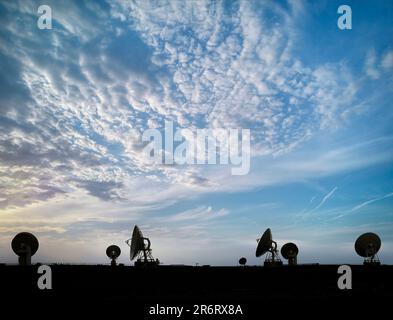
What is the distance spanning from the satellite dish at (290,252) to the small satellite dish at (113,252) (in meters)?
35.3

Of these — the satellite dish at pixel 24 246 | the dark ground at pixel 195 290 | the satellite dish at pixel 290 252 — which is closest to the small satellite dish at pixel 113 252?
the dark ground at pixel 195 290

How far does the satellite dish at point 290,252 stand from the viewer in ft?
226

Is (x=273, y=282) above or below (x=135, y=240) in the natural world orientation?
below

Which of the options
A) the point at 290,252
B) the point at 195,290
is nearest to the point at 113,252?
the point at 195,290

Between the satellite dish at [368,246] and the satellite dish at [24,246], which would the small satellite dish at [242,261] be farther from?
the satellite dish at [24,246]

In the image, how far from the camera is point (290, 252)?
6944 cm

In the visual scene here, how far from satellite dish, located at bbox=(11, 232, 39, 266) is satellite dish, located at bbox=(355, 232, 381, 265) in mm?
56935

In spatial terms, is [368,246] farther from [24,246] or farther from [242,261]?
[24,246]

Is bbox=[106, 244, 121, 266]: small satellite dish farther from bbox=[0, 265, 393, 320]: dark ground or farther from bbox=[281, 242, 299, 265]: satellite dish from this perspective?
bbox=[281, 242, 299, 265]: satellite dish

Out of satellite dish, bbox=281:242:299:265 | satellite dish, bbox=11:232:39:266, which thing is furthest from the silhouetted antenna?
satellite dish, bbox=11:232:39:266
